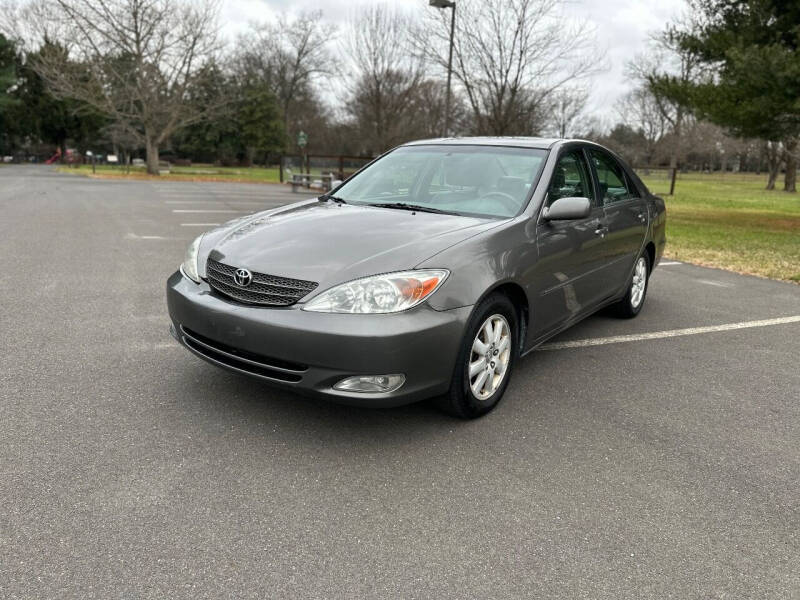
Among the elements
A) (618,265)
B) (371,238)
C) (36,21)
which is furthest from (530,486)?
(36,21)

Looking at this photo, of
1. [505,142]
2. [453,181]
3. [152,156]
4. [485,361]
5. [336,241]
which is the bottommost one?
[485,361]

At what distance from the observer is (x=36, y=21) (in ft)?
108

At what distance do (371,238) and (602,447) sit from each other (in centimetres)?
166

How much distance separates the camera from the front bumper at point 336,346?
286 centimetres

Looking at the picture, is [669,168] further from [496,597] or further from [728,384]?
[496,597]

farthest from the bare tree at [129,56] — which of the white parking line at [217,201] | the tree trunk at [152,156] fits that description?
the white parking line at [217,201]

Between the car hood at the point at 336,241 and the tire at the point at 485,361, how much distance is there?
1.46ft

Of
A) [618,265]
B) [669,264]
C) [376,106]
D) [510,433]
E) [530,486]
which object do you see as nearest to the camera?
[530,486]

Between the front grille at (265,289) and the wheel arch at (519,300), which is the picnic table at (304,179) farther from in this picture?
the front grille at (265,289)

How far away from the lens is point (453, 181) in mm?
4285

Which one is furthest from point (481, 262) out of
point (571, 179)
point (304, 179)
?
point (304, 179)

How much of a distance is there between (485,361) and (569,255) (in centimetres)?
117

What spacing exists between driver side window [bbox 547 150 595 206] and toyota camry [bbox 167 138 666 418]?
2cm

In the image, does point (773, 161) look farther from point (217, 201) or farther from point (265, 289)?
point (265, 289)
